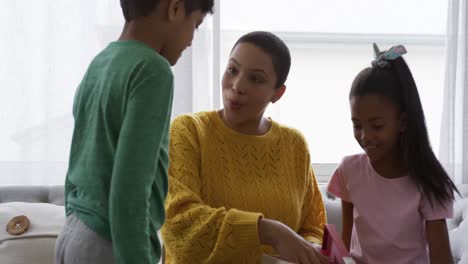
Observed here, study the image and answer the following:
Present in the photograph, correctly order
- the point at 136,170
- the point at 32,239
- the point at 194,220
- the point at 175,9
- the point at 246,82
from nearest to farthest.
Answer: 1. the point at 136,170
2. the point at 175,9
3. the point at 194,220
4. the point at 246,82
5. the point at 32,239

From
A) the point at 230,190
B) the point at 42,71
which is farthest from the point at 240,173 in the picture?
the point at 42,71

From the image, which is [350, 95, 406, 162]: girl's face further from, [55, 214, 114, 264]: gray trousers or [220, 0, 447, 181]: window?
[220, 0, 447, 181]: window

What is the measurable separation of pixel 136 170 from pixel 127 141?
5cm

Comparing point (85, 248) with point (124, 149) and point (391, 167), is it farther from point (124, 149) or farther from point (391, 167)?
point (391, 167)

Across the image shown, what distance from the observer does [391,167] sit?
1.76 meters

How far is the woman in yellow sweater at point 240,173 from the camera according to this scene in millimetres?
1608

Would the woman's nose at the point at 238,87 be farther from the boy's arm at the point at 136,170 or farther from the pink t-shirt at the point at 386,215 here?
the boy's arm at the point at 136,170

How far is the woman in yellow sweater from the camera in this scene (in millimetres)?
1608

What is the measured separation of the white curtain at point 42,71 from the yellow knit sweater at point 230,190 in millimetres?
933

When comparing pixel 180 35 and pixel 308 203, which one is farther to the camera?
pixel 308 203

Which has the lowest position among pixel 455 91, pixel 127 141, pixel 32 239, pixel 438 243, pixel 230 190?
pixel 32 239

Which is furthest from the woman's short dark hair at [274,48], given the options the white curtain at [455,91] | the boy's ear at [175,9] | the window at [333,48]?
the white curtain at [455,91]

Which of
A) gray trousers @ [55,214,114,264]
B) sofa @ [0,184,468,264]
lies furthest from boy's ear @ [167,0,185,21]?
sofa @ [0,184,468,264]

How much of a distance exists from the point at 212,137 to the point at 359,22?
1.28 m
